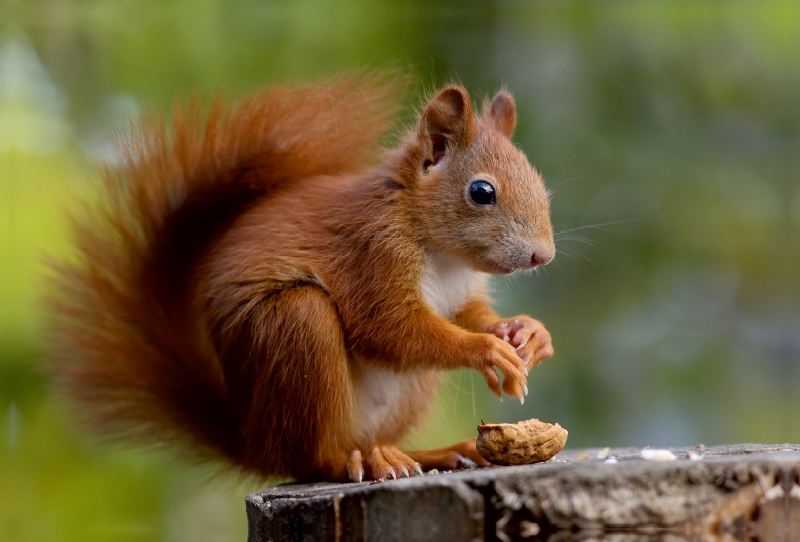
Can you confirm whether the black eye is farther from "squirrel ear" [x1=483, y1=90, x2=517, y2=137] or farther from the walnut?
the walnut

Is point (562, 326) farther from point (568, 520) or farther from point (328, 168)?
point (568, 520)

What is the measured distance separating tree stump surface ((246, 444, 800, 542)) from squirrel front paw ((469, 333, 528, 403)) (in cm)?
35

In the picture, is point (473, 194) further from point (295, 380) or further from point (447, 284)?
point (295, 380)

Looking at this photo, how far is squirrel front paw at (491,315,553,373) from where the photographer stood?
1630 mm

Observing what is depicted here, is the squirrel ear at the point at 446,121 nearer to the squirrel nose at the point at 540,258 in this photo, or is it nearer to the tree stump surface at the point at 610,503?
the squirrel nose at the point at 540,258

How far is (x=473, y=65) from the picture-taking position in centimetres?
279

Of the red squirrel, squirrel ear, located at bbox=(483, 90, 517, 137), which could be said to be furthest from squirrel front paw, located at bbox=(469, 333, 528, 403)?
squirrel ear, located at bbox=(483, 90, 517, 137)

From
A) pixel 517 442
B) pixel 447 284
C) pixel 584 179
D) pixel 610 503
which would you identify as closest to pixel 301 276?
pixel 447 284

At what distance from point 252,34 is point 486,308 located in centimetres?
138

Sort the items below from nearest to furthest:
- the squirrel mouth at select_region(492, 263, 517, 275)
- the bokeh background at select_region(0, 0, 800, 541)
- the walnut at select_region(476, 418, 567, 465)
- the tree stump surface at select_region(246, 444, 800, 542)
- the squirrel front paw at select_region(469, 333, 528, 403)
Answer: the tree stump surface at select_region(246, 444, 800, 542) < the walnut at select_region(476, 418, 567, 465) < the squirrel front paw at select_region(469, 333, 528, 403) < the squirrel mouth at select_region(492, 263, 517, 275) < the bokeh background at select_region(0, 0, 800, 541)

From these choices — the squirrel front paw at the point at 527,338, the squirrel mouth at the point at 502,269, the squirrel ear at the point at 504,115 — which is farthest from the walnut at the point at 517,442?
the squirrel ear at the point at 504,115

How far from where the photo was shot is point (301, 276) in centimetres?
158

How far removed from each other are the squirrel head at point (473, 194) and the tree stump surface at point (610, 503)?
550 millimetres

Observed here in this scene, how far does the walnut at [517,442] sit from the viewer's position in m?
1.34
